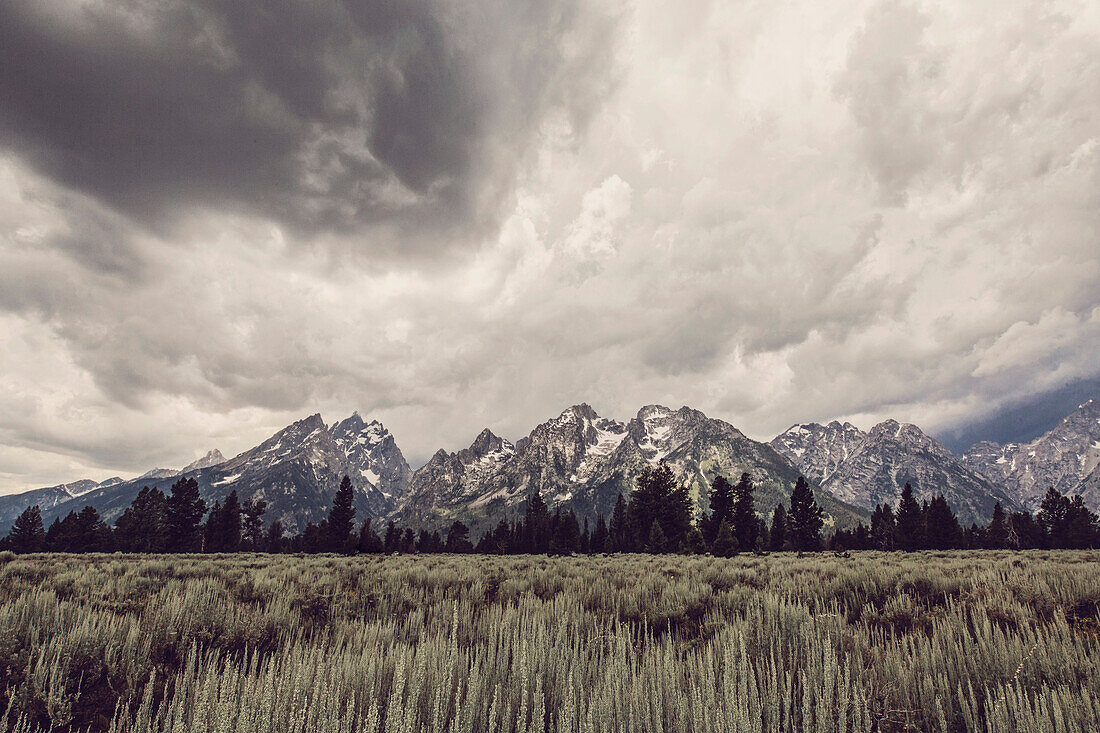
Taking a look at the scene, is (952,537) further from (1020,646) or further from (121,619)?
(121,619)

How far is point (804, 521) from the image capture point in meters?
76.5

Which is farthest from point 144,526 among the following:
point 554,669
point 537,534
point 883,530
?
point 883,530

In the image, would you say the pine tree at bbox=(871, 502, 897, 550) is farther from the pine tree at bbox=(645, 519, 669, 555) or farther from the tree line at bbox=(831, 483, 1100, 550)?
the pine tree at bbox=(645, 519, 669, 555)

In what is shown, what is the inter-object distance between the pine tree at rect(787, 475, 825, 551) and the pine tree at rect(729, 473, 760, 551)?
9.59 metres

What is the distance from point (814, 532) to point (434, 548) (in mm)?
71178

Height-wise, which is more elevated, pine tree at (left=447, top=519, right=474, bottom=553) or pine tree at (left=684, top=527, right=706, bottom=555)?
pine tree at (left=684, top=527, right=706, bottom=555)

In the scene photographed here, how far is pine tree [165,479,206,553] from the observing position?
227 ft

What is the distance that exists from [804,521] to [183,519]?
100242 mm

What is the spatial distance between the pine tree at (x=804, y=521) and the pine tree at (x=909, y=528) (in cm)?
1089

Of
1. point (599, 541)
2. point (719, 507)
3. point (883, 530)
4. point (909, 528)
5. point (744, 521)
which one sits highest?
point (719, 507)

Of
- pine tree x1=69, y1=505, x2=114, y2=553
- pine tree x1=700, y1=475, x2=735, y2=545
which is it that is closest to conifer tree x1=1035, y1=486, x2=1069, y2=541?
pine tree x1=700, y1=475, x2=735, y2=545

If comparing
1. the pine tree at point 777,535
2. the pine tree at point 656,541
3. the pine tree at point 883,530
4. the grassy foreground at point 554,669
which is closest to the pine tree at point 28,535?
the pine tree at point 656,541

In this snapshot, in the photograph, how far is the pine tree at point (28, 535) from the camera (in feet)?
222

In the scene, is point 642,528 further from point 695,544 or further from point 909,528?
point 909,528
